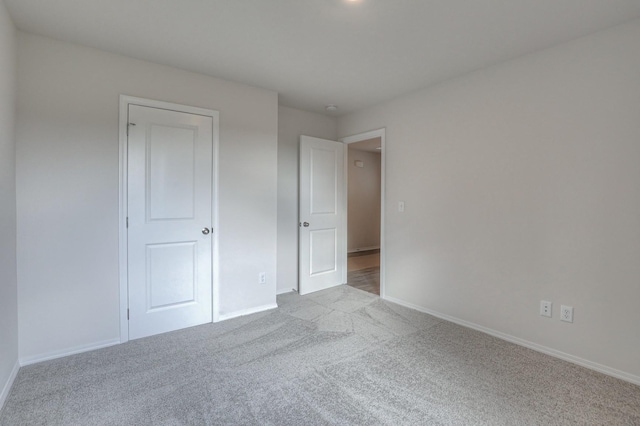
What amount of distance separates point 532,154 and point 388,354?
2043 millimetres

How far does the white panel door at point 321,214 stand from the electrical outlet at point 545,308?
2.46m

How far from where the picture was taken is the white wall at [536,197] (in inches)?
82.9

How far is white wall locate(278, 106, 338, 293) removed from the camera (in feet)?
13.0

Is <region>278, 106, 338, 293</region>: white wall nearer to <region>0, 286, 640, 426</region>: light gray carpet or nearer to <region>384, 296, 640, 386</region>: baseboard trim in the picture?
<region>0, 286, 640, 426</region>: light gray carpet

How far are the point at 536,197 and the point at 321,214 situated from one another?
2.43 metres

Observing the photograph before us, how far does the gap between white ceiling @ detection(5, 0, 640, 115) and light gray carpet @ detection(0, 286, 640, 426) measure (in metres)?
2.47

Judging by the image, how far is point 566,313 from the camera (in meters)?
2.35

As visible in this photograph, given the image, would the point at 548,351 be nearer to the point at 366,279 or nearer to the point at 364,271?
the point at 366,279

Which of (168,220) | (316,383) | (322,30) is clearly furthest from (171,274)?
(322,30)

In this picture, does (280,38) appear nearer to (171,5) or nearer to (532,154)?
(171,5)

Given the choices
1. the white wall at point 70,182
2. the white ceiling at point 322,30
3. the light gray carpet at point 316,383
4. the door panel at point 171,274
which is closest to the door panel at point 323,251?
the light gray carpet at point 316,383

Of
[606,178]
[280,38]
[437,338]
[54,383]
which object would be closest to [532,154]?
[606,178]

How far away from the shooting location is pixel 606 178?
2158 millimetres

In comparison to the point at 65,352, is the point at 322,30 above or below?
above
